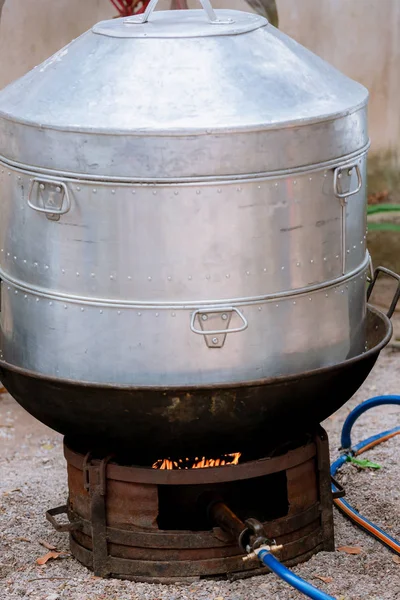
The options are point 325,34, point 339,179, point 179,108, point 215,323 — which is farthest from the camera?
point 325,34

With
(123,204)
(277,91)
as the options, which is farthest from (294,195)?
(123,204)

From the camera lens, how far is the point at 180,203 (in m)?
3.59

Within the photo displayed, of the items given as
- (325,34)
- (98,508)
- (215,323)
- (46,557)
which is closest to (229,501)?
(98,508)

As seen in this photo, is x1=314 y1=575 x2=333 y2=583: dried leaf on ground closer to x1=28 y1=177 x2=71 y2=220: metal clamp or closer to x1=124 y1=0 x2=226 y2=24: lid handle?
x1=28 y1=177 x2=71 y2=220: metal clamp

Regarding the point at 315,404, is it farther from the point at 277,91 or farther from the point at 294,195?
the point at 277,91

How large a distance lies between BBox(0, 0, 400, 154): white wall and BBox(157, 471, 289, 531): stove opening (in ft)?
10.7

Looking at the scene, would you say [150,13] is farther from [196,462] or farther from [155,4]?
[196,462]

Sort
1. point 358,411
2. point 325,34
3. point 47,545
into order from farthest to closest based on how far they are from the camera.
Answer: point 325,34, point 358,411, point 47,545

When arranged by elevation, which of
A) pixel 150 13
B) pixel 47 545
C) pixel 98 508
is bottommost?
pixel 47 545

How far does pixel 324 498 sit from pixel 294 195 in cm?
132

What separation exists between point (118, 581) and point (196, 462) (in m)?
0.55

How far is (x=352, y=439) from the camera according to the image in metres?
5.72

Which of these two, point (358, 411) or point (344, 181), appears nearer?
point (344, 181)

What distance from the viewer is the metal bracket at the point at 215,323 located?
3.67 meters
